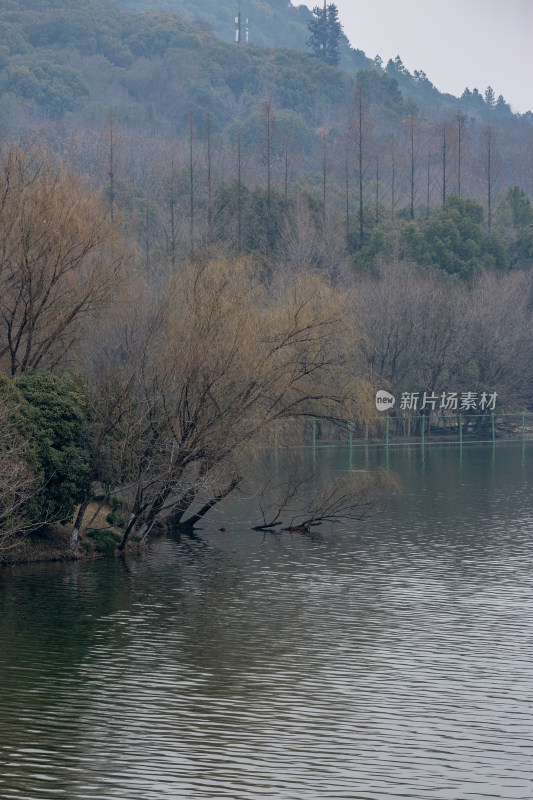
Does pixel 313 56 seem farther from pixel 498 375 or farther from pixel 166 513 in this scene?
pixel 166 513

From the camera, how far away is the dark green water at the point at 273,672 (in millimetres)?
12602

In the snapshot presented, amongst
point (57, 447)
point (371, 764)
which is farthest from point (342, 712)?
point (57, 447)

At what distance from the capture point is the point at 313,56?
189 meters

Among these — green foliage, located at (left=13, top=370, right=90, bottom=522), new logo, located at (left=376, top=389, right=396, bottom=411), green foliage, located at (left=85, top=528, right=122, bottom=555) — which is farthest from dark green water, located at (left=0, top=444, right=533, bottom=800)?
new logo, located at (left=376, top=389, right=396, bottom=411)

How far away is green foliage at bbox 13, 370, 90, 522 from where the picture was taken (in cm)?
2572

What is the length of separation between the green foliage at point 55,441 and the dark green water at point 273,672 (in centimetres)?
155

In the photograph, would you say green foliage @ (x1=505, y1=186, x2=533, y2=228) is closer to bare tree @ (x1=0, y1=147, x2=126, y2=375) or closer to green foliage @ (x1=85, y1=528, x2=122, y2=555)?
bare tree @ (x1=0, y1=147, x2=126, y2=375)

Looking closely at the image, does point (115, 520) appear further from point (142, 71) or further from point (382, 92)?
point (142, 71)

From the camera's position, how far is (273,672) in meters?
17.0

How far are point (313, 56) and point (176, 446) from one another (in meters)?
172

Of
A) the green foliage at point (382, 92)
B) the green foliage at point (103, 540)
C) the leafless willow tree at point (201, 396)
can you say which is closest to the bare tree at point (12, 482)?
the green foliage at point (103, 540)

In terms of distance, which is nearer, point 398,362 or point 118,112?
point 398,362

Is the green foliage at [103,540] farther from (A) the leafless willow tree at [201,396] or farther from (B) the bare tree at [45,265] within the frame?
(B) the bare tree at [45,265]

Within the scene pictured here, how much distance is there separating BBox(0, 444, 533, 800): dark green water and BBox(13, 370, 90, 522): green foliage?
155 centimetres
